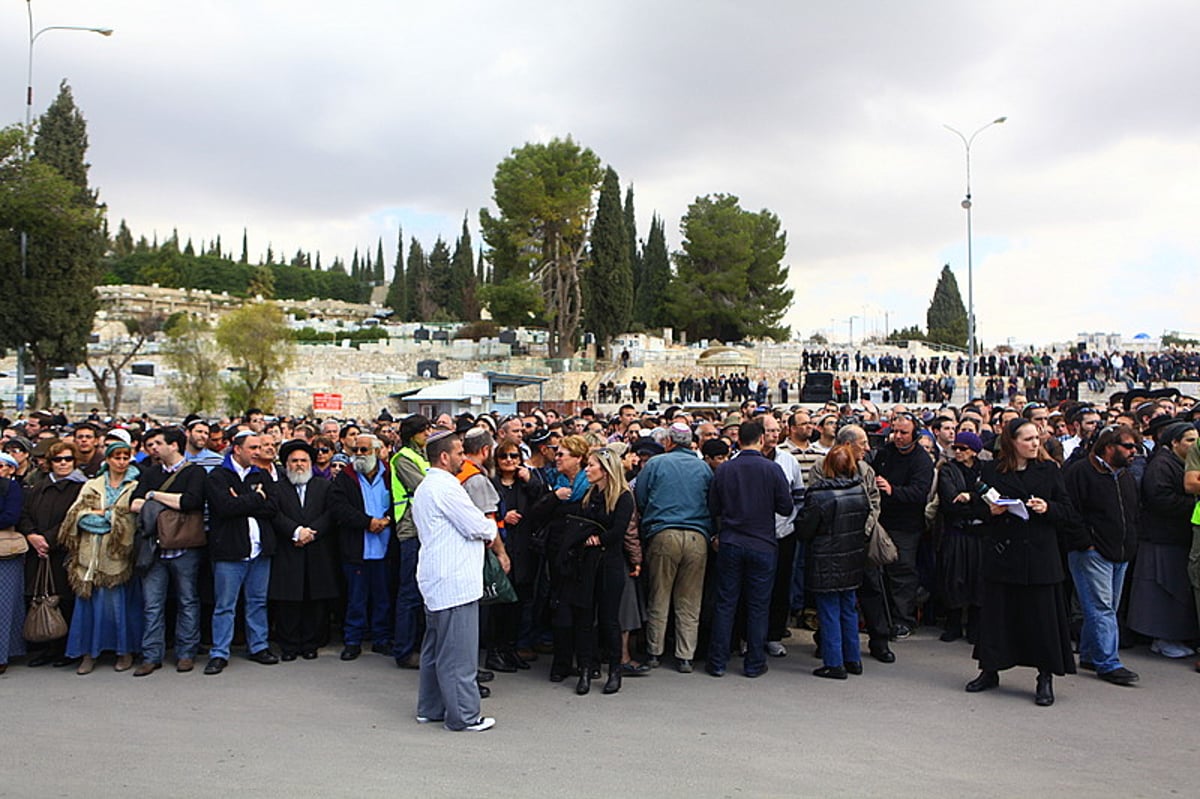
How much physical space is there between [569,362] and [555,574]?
36.5 m

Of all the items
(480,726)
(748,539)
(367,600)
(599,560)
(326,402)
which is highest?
(326,402)

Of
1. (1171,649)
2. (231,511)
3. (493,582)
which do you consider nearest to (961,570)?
(1171,649)

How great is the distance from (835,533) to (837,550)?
117mm

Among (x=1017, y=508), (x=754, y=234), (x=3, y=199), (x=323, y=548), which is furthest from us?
(x=754, y=234)

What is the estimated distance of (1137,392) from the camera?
10.6m

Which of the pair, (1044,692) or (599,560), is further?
(599,560)

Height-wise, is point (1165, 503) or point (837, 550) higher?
point (1165, 503)

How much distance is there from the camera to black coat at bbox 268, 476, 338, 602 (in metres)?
6.65

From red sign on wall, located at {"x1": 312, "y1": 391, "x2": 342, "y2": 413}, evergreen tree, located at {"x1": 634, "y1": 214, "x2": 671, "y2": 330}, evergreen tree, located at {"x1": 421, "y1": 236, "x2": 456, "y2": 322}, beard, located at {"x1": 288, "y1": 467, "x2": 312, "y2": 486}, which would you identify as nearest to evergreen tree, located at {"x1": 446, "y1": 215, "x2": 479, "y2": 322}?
evergreen tree, located at {"x1": 421, "y1": 236, "x2": 456, "y2": 322}

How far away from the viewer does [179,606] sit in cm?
640

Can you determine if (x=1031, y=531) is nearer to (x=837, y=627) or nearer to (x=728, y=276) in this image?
(x=837, y=627)

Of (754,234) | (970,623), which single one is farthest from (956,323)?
(970,623)

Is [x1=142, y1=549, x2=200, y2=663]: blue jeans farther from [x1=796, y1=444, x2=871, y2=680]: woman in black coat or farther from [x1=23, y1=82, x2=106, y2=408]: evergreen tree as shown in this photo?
[x1=23, y1=82, x2=106, y2=408]: evergreen tree

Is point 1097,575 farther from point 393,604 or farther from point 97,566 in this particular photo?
point 97,566
